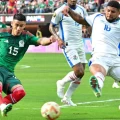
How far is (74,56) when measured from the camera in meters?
14.9

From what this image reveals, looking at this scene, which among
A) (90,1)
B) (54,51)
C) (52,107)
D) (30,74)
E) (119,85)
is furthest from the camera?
(90,1)

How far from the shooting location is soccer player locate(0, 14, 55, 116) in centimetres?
1120

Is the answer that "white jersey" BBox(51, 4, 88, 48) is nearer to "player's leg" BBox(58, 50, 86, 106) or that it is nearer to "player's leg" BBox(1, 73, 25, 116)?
"player's leg" BBox(58, 50, 86, 106)

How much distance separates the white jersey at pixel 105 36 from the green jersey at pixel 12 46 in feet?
4.37

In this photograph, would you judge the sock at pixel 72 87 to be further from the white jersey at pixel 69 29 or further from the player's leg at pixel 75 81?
the white jersey at pixel 69 29

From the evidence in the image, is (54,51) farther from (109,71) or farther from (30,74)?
(109,71)

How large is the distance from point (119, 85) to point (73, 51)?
5.30 m

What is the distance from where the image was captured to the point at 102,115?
11.6 meters

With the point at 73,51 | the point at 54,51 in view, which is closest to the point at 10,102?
the point at 73,51

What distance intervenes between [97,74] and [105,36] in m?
1.11

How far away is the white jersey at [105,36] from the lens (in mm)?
11875

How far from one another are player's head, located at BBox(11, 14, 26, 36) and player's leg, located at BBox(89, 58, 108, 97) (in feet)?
5.40

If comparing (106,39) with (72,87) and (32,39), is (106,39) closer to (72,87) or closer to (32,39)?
(32,39)

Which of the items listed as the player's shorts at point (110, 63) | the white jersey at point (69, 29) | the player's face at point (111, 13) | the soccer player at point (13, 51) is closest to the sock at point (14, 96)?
the soccer player at point (13, 51)
